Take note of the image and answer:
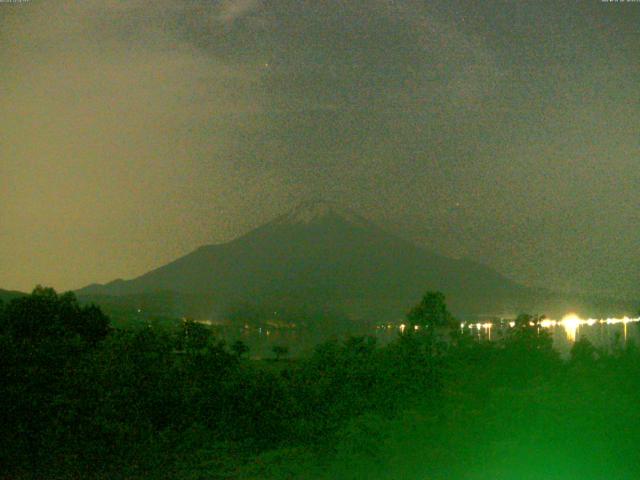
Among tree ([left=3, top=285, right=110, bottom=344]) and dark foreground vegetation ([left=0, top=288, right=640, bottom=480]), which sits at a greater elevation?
tree ([left=3, top=285, right=110, bottom=344])

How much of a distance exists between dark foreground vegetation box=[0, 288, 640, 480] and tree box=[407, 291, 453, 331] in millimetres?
3249

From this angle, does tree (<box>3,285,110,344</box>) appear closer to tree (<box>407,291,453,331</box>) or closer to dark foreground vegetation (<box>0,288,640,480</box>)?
dark foreground vegetation (<box>0,288,640,480</box>)

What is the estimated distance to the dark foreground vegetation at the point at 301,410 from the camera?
Result: 8648mm

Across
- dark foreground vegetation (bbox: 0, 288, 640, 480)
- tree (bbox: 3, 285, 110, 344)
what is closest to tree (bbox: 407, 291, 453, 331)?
dark foreground vegetation (bbox: 0, 288, 640, 480)

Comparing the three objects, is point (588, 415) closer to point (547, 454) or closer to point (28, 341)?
point (547, 454)

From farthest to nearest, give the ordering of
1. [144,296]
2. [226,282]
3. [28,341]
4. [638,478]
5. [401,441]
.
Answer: [226,282], [144,296], [28,341], [401,441], [638,478]

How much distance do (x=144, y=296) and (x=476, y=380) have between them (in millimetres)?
84572

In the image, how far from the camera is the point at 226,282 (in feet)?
387

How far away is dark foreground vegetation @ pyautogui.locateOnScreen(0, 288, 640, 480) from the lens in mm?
8648

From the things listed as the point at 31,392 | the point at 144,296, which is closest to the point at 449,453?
the point at 31,392

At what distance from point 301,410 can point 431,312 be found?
6446mm

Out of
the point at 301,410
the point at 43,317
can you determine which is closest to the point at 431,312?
the point at 301,410

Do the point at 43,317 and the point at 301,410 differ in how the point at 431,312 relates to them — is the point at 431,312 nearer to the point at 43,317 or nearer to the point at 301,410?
the point at 301,410

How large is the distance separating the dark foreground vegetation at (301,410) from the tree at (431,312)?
10.7 feet
